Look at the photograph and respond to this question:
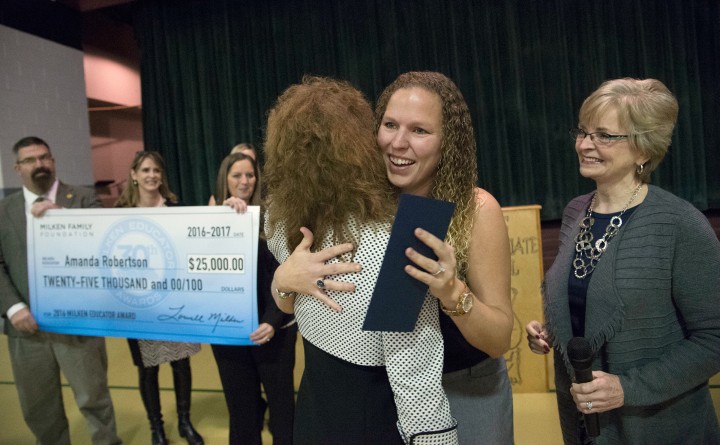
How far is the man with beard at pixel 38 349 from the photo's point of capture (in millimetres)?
2477

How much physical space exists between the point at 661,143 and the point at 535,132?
4.72m

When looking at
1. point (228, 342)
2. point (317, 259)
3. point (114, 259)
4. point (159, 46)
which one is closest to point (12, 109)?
point (159, 46)

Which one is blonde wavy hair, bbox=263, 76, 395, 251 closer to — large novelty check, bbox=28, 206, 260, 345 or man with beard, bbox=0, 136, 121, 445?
large novelty check, bbox=28, 206, 260, 345

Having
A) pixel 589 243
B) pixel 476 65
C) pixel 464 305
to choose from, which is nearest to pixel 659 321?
pixel 589 243

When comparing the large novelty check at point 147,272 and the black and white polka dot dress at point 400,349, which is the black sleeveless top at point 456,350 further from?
the large novelty check at point 147,272

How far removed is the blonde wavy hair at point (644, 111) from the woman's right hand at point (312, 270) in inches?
30.6

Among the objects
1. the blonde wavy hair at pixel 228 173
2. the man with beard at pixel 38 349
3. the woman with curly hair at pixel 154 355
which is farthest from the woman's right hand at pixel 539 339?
the man with beard at pixel 38 349

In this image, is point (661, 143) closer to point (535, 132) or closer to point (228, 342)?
point (228, 342)

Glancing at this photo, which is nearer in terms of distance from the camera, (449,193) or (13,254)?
(449,193)

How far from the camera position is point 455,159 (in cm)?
109

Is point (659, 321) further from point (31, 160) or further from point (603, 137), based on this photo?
point (31, 160)

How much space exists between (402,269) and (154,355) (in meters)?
2.23

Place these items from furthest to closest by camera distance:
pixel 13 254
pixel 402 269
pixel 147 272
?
pixel 13 254
pixel 147 272
pixel 402 269

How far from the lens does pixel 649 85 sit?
1.25 meters
